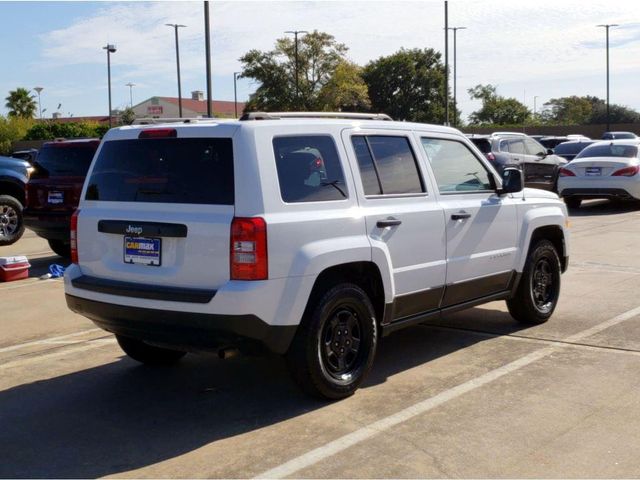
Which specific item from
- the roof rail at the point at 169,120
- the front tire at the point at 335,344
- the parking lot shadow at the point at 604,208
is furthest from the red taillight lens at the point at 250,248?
the parking lot shadow at the point at 604,208

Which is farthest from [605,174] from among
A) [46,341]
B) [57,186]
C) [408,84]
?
[408,84]

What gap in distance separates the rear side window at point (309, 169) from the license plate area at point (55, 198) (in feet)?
24.6

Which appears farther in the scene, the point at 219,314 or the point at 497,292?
the point at 497,292

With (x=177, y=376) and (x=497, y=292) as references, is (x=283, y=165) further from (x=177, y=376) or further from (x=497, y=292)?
(x=497, y=292)

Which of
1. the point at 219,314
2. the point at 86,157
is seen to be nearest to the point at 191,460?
the point at 219,314

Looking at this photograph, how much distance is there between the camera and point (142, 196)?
5348 mm

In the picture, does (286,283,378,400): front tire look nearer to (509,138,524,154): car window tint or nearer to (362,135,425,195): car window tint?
(362,135,425,195): car window tint

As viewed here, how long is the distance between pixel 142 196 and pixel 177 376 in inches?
62.0

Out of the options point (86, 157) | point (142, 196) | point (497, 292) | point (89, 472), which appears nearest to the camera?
point (89, 472)

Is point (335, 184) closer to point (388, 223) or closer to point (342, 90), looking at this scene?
point (388, 223)

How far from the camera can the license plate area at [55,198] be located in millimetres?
11961

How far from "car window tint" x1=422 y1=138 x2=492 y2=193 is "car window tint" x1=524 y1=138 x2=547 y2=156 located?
1449 cm

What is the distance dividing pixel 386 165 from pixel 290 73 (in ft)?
167

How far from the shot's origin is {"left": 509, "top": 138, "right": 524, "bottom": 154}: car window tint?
19938 mm
